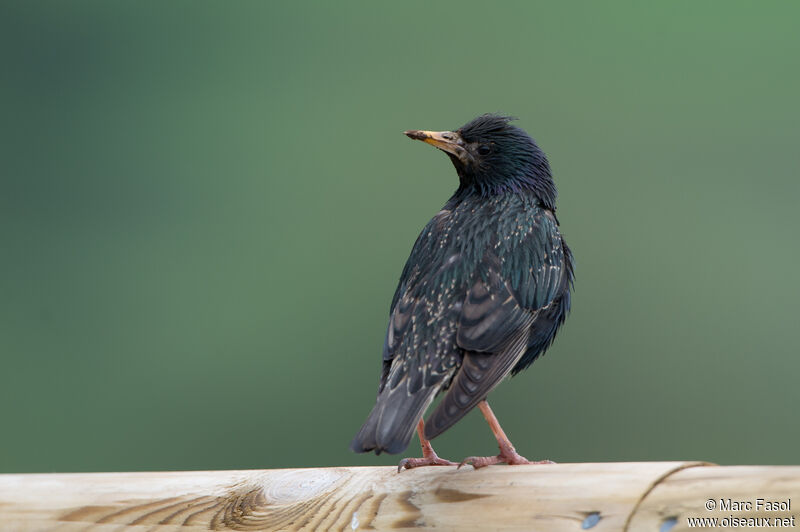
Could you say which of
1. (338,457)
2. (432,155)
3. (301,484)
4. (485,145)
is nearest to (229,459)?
(338,457)

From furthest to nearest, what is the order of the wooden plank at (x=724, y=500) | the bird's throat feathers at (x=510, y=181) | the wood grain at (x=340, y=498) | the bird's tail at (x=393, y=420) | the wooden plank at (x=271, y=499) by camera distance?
the bird's throat feathers at (x=510, y=181), the bird's tail at (x=393, y=420), the wooden plank at (x=271, y=499), the wood grain at (x=340, y=498), the wooden plank at (x=724, y=500)

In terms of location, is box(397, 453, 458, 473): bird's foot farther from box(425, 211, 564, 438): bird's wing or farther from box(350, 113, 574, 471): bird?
box(425, 211, 564, 438): bird's wing

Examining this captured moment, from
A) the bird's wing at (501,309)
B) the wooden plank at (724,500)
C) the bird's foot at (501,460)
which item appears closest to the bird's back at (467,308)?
the bird's wing at (501,309)

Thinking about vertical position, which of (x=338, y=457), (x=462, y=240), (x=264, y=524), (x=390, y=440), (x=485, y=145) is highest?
(x=485, y=145)

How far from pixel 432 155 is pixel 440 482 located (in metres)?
5.37

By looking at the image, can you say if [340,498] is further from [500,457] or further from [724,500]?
[724,500]

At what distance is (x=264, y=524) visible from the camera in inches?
93.5

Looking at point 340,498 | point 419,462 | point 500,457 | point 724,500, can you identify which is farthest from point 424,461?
point 724,500

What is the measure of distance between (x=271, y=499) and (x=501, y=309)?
0.88 metres

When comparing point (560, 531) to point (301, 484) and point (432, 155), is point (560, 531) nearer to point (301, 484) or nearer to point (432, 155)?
point (301, 484)

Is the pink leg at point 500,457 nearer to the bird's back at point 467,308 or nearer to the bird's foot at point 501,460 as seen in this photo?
the bird's foot at point 501,460

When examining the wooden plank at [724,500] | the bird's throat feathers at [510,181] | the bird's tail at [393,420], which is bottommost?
the wooden plank at [724,500]

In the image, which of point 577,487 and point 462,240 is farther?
point 462,240

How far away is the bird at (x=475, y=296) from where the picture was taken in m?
2.60
